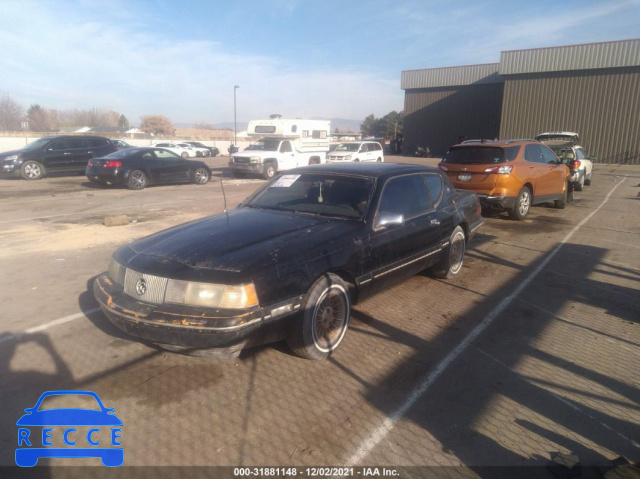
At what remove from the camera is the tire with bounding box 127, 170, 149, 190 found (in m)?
14.1

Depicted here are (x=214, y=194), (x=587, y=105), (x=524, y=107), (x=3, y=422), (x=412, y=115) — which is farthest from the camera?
(x=412, y=115)

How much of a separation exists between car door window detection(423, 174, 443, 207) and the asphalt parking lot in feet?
3.57

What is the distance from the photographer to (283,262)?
10.7ft

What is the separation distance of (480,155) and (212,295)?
767 centimetres

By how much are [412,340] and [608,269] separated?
13.1 ft

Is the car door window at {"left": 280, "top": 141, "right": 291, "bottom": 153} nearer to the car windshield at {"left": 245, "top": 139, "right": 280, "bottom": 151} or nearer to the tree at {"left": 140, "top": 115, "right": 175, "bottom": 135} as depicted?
the car windshield at {"left": 245, "top": 139, "right": 280, "bottom": 151}

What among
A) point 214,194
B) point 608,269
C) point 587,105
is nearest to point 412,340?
point 608,269

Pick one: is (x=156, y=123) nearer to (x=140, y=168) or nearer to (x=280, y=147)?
(x=280, y=147)

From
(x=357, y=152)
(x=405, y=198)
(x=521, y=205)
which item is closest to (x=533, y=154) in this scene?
(x=521, y=205)

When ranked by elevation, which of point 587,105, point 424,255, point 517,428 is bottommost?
point 517,428

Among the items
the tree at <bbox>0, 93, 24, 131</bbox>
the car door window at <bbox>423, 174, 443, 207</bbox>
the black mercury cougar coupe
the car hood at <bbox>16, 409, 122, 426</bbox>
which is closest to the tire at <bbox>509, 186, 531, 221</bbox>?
the car door window at <bbox>423, 174, 443, 207</bbox>

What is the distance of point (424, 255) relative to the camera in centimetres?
493

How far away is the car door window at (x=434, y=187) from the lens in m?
5.29

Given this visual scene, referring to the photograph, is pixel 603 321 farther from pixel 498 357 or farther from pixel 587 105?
pixel 587 105
